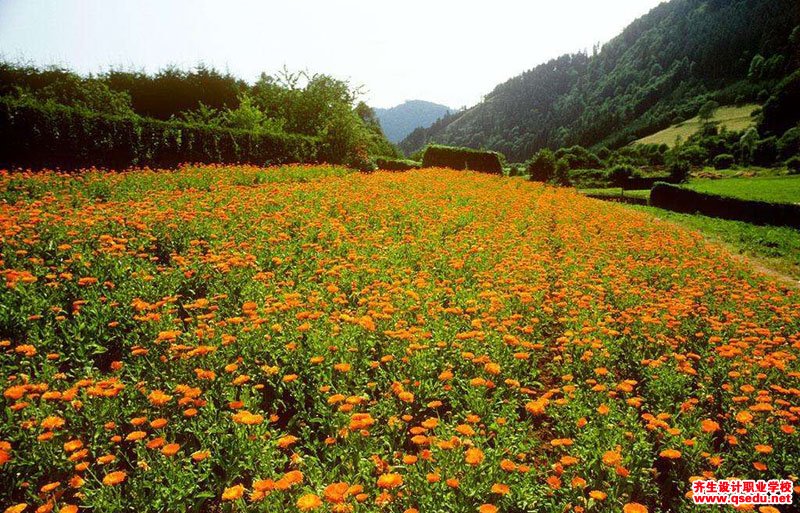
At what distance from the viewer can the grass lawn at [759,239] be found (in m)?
11.5

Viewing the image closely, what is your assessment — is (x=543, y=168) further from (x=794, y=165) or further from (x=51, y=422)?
(x=794, y=165)

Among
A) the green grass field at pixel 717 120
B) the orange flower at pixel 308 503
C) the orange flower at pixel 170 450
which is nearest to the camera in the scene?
the orange flower at pixel 308 503

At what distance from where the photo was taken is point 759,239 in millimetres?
14203

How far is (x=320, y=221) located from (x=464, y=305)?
4.28 meters

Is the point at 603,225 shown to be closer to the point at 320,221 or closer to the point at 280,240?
the point at 320,221

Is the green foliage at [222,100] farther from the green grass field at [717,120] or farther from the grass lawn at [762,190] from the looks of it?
the green grass field at [717,120]

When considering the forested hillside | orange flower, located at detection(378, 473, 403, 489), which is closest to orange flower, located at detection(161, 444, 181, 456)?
orange flower, located at detection(378, 473, 403, 489)

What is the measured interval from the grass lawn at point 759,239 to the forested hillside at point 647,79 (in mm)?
116498

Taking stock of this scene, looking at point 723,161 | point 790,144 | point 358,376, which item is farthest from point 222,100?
point 790,144

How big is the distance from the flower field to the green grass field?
11087 cm

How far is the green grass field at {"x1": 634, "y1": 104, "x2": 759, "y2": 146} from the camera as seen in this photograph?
3698 inches

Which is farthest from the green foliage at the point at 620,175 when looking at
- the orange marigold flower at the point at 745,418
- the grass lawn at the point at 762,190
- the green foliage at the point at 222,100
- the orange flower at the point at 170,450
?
the orange flower at the point at 170,450

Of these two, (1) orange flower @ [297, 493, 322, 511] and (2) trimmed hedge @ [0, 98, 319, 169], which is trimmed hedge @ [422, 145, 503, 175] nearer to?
(2) trimmed hedge @ [0, 98, 319, 169]

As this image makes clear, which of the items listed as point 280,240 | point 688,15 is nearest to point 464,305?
point 280,240
